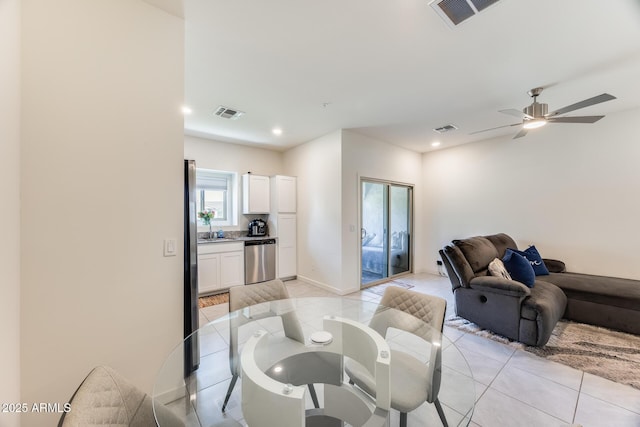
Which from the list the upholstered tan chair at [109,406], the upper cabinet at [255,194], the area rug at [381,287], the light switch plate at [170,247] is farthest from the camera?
the upper cabinet at [255,194]

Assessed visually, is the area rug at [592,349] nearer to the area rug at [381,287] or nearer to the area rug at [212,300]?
the area rug at [381,287]

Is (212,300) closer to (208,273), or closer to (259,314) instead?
(208,273)

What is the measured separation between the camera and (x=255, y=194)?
15.5ft

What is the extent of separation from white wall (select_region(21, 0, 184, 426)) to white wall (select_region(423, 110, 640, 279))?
16.7ft

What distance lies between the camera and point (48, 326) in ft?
4.24

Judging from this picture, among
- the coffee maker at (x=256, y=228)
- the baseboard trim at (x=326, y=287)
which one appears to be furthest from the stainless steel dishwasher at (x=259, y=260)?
the baseboard trim at (x=326, y=287)

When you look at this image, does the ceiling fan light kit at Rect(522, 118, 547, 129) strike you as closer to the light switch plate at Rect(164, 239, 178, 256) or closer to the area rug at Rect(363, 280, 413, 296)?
the area rug at Rect(363, 280, 413, 296)

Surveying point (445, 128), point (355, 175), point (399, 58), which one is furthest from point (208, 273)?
point (445, 128)

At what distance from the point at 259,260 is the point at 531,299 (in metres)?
3.94

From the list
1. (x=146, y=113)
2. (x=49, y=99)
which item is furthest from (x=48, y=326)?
(x=146, y=113)

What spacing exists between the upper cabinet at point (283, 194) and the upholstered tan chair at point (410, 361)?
326 cm

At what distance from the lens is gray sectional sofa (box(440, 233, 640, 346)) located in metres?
2.41

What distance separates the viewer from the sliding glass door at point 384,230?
4.55 m

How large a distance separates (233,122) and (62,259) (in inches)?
112
